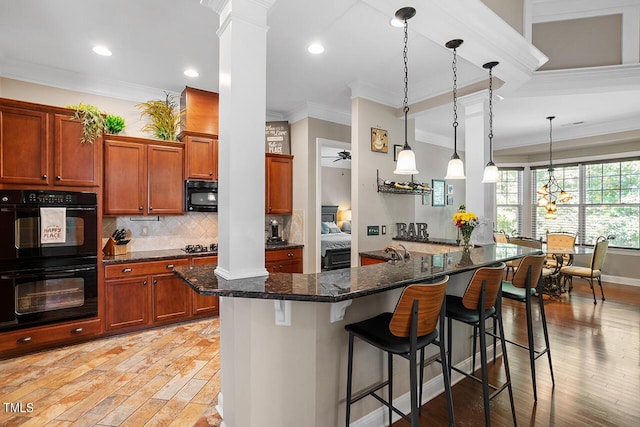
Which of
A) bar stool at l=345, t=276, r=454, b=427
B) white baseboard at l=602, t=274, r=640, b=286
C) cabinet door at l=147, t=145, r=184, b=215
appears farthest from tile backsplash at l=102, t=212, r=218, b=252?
white baseboard at l=602, t=274, r=640, b=286

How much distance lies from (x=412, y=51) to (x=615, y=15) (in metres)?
2.04

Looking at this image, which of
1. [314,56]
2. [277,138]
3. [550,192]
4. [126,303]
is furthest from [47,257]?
[550,192]

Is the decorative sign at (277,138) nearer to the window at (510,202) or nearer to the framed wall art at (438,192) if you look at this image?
the framed wall art at (438,192)

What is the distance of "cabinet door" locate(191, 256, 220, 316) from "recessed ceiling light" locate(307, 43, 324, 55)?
2.57 m

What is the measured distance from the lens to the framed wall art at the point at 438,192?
657cm

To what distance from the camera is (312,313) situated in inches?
65.8

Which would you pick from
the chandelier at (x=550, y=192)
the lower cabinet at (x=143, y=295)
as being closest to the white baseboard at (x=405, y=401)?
the lower cabinet at (x=143, y=295)

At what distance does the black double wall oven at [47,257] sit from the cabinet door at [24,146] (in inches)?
6.0

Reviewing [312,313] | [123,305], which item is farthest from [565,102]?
[123,305]

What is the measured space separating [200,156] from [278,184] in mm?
1217

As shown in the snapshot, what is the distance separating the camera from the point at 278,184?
15.5 ft

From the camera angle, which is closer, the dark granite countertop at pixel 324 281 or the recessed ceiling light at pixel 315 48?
the dark granite countertop at pixel 324 281

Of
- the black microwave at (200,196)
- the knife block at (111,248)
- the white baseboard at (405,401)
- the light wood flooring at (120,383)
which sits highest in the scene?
the black microwave at (200,196)

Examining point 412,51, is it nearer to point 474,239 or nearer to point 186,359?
point 474,239
